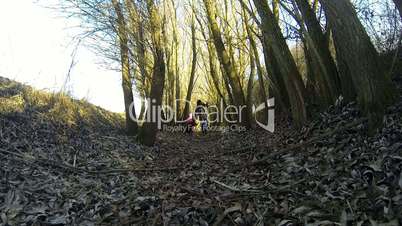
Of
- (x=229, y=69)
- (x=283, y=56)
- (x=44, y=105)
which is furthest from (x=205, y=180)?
(x=229, y=69)

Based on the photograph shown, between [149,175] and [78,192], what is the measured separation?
1612 millimetres

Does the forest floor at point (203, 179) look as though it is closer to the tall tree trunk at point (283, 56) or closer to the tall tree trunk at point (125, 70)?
the tall tree trunk at point (283, 56)

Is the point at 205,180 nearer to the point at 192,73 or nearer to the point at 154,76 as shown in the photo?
the point at 154,76

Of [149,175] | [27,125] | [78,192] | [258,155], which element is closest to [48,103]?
[27,125]

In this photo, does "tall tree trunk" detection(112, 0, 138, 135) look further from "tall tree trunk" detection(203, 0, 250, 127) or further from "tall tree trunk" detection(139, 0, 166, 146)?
"tall tree trunk" detection(203, 0, 250, 127)

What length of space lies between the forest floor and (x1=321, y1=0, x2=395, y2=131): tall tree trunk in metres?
0.17

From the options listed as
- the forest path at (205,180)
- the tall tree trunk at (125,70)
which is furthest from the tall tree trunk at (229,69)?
the forest path at (205,180)

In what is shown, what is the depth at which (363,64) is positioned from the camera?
4.61 metres

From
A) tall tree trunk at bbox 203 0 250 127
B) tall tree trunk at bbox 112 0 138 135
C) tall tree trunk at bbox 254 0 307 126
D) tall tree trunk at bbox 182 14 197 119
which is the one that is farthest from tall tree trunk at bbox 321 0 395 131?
tall tree trunk at bbox 182 14 197 119

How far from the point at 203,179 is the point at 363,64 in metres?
2.66

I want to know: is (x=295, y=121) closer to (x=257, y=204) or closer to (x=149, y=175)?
(x=149, y=175)

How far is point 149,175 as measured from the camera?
6055 mm

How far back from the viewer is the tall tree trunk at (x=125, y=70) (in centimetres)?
888

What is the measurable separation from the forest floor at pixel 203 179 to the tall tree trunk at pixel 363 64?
0.54 feet
